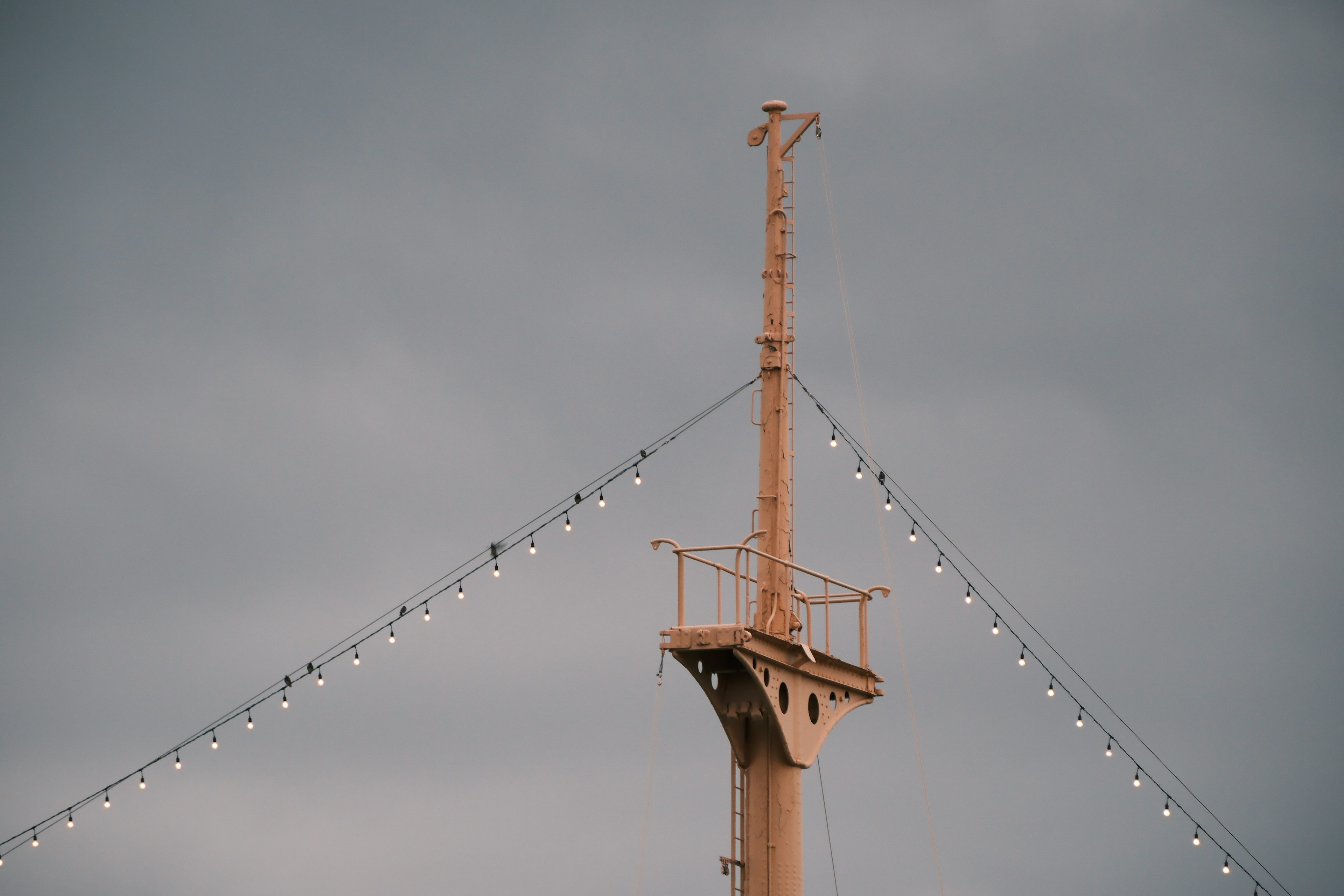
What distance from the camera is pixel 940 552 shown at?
20672 mm

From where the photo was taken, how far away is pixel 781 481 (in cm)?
1744

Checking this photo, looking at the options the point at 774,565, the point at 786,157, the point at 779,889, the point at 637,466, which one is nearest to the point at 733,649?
the point at 774,565

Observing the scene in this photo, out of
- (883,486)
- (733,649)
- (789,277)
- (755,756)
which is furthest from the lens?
(883,486)

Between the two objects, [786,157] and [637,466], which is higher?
[786,157]

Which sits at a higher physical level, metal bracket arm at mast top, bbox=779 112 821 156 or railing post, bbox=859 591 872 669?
metal bracket arm at mast top, bbox=779 112 821 156

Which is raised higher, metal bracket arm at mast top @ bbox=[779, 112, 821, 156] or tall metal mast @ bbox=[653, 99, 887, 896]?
metal bracket arm at mast top @ bbox=[779, 112, 821, 156]

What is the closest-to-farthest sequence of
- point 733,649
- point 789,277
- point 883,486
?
1. point 733,649
2. point 789,277
3. point 883,486

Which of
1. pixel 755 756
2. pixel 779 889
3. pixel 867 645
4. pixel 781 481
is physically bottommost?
pixel 779 889

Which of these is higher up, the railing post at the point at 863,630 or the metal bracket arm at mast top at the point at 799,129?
the metal bracket arm at mast top at the point at 799,129

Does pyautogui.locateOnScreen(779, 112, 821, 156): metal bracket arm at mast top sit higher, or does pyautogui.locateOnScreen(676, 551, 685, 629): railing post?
pyautogui.locateOnScreen(779, 112, 821, 156): metal bracket arm at mast top

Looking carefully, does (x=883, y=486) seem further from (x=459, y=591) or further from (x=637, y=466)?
(x=459, y=591)

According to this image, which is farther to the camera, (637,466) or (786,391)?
(637,466)

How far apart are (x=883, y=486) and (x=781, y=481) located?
270 centimetres

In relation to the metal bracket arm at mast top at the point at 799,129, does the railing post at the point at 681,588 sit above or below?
below
